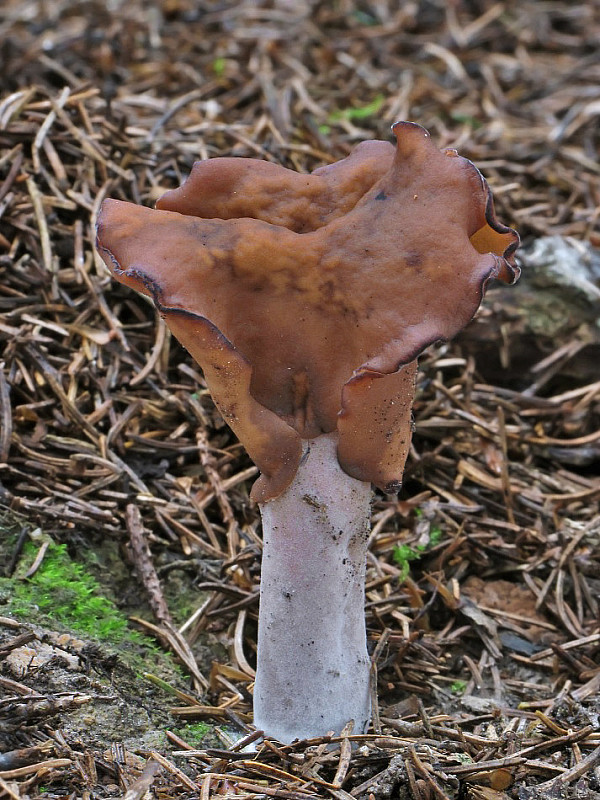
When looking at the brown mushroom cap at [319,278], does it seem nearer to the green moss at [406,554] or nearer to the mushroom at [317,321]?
the mushroom at [317,321]

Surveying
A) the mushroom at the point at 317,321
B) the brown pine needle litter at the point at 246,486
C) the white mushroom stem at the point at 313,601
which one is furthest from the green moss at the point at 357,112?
the white mushroom stem at the point at 313,601

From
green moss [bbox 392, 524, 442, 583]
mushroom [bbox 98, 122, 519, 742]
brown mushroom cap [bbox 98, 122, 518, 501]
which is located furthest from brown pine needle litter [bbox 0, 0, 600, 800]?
brown mushroom cap [bbox 98, 122, 518, 501]

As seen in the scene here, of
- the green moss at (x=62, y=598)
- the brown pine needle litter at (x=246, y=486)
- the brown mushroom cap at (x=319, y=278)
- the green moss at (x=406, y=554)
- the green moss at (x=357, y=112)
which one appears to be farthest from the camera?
the green moss at (x=357, y=112)

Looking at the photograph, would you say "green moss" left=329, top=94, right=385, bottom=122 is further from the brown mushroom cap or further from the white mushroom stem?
the white mushroom stem

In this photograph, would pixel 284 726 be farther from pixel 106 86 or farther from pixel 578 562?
pixel 106 86

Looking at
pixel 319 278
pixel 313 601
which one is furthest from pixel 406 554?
pixel 319 278

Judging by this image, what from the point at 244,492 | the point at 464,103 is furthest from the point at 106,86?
the point at 244,492
